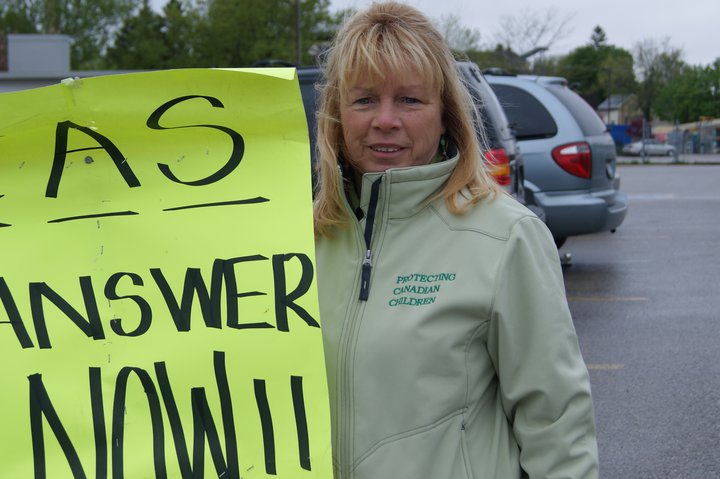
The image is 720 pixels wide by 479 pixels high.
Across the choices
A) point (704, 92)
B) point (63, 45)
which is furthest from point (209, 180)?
point (704, 92)

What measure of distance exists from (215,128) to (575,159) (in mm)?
7622

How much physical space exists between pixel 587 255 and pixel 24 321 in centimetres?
971

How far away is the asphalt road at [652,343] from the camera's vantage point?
4.51 meters

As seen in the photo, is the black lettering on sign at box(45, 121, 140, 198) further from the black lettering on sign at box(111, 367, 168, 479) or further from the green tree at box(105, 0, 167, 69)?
the green tree at box(105, 0, 167, 69)

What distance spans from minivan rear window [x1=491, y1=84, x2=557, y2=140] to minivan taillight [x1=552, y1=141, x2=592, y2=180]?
25cm

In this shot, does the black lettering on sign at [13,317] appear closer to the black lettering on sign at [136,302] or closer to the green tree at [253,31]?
the black lettering on sign at [136,302]

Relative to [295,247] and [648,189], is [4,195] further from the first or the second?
[648,189]

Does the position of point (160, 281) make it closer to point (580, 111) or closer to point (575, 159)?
point (575, 159)

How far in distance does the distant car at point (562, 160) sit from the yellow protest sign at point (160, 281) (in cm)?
725

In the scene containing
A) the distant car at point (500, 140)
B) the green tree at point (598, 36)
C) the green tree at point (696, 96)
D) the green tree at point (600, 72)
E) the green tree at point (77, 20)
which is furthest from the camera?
the green tree at point (598, 36)

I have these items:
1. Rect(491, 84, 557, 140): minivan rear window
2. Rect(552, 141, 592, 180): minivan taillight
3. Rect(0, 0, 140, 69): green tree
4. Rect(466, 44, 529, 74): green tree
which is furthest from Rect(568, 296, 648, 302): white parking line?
Rect(0, 0, 140, 69): green tree

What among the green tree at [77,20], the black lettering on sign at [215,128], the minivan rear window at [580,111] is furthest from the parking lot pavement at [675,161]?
the black lettering on sign at [215,128]

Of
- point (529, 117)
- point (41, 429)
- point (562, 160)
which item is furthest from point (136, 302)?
point (529, 117)

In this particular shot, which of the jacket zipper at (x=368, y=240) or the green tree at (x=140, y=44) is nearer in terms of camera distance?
the jacket zipper at (x=368, y=240)
